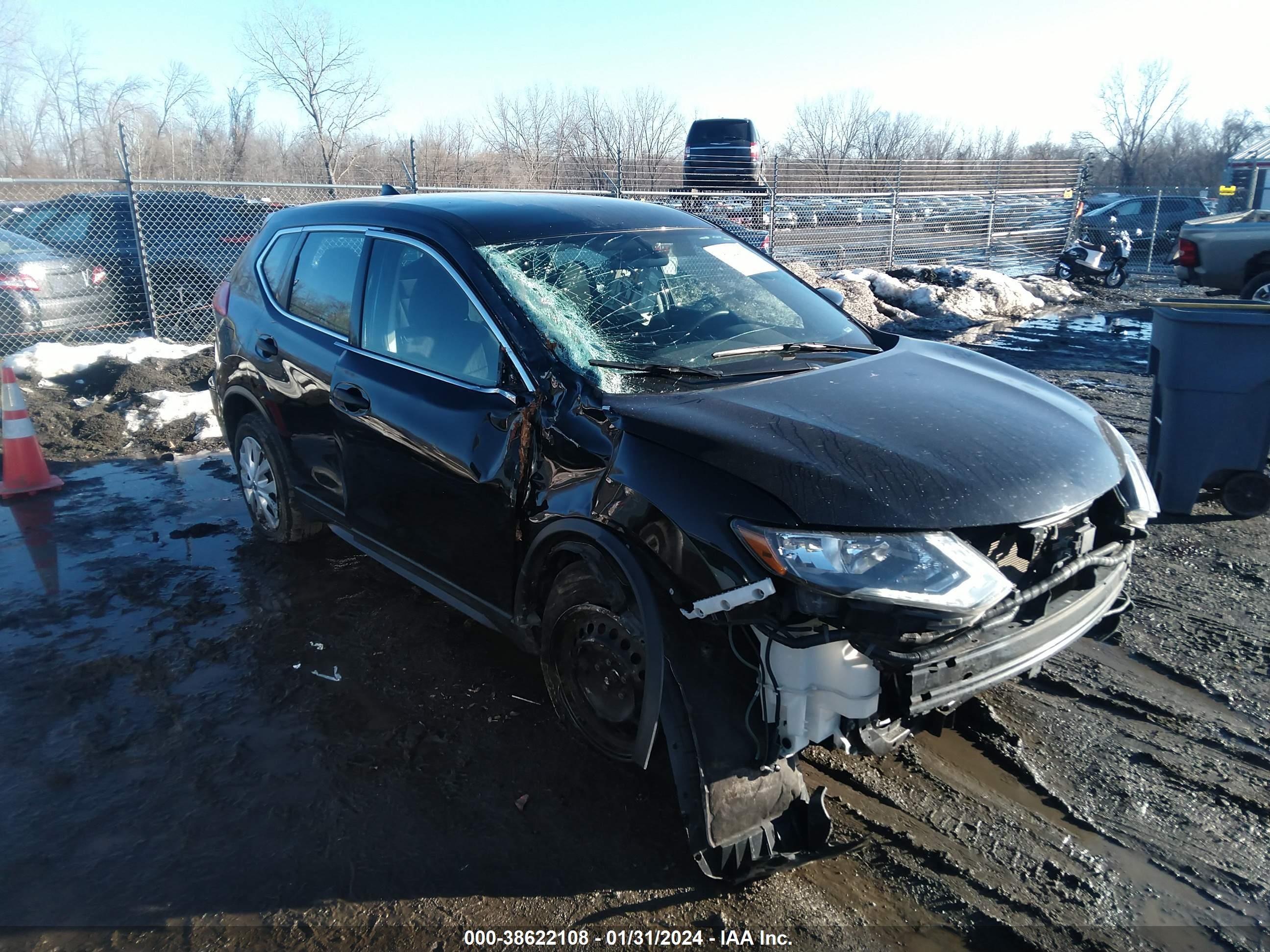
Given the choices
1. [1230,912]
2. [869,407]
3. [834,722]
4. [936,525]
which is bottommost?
[1230,912]

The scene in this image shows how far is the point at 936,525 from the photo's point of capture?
7.72 ft

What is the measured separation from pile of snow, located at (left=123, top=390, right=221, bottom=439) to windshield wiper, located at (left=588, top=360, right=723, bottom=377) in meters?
5.72

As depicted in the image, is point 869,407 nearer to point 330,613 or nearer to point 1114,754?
point 1114,754

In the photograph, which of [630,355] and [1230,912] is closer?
[1230,912]

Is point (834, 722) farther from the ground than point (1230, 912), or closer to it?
farther from the ground

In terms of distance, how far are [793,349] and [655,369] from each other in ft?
2.33

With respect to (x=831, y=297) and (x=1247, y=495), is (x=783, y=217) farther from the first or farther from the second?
(x=831, y=297)

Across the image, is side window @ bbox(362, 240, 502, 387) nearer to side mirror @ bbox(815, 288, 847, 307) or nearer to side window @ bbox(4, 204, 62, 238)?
side mirror @ bbox(815, 288, 847, 307)

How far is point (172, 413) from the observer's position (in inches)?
312

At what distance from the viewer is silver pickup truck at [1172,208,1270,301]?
12.3 m

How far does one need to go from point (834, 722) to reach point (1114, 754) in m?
1.43

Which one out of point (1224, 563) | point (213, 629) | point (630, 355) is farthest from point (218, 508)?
point (1224, 563)

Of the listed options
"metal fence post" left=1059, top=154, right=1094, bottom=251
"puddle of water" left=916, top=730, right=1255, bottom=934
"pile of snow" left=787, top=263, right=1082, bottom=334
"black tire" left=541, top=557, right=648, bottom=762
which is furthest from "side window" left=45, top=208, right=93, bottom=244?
"metal fence post" left=1059, top=154, right=1094, bottom=251

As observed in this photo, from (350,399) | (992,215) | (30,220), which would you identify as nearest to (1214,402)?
(350,399)
